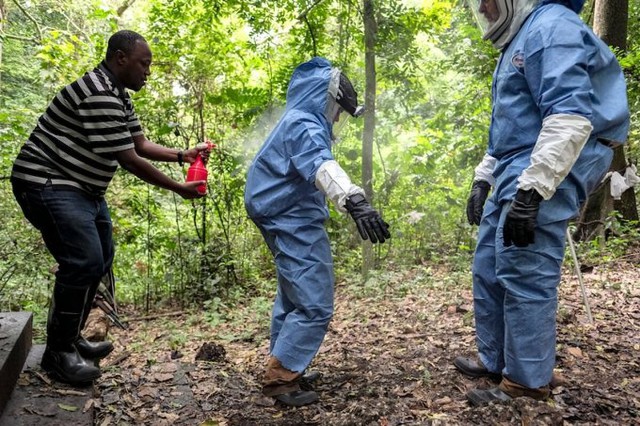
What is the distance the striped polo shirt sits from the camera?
2.43 meters

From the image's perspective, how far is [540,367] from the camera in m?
2.39

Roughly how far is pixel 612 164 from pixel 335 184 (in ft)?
16.3

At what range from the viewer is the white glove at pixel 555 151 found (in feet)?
6.89

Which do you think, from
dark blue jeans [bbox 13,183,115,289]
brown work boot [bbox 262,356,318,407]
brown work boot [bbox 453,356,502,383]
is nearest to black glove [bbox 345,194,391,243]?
brown work boot [bbox 262,356,318,407]

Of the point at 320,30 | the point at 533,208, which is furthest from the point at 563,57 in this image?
the point at 320,30

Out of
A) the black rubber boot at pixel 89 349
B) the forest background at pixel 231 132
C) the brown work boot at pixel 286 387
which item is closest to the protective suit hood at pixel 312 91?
the brown work boot at pixel 286 387

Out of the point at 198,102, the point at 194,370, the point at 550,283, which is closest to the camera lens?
the point at 550,283

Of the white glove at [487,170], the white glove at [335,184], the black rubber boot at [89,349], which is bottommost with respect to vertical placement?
Result: the black rubber boot at [89,349]

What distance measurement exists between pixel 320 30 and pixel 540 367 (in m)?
5.28

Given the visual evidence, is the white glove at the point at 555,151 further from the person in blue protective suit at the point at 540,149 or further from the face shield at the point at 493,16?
the face shield at the point at 493,16

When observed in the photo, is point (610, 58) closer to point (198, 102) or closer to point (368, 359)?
point (368, 359)

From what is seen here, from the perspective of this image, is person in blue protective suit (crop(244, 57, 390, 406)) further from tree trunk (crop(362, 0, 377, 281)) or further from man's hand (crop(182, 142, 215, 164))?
tree trunk (crop(362, 0, 377, 281))

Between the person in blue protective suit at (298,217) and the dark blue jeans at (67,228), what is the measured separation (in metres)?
0.91

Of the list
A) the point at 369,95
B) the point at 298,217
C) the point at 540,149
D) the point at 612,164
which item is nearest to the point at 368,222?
the point at 298,217
